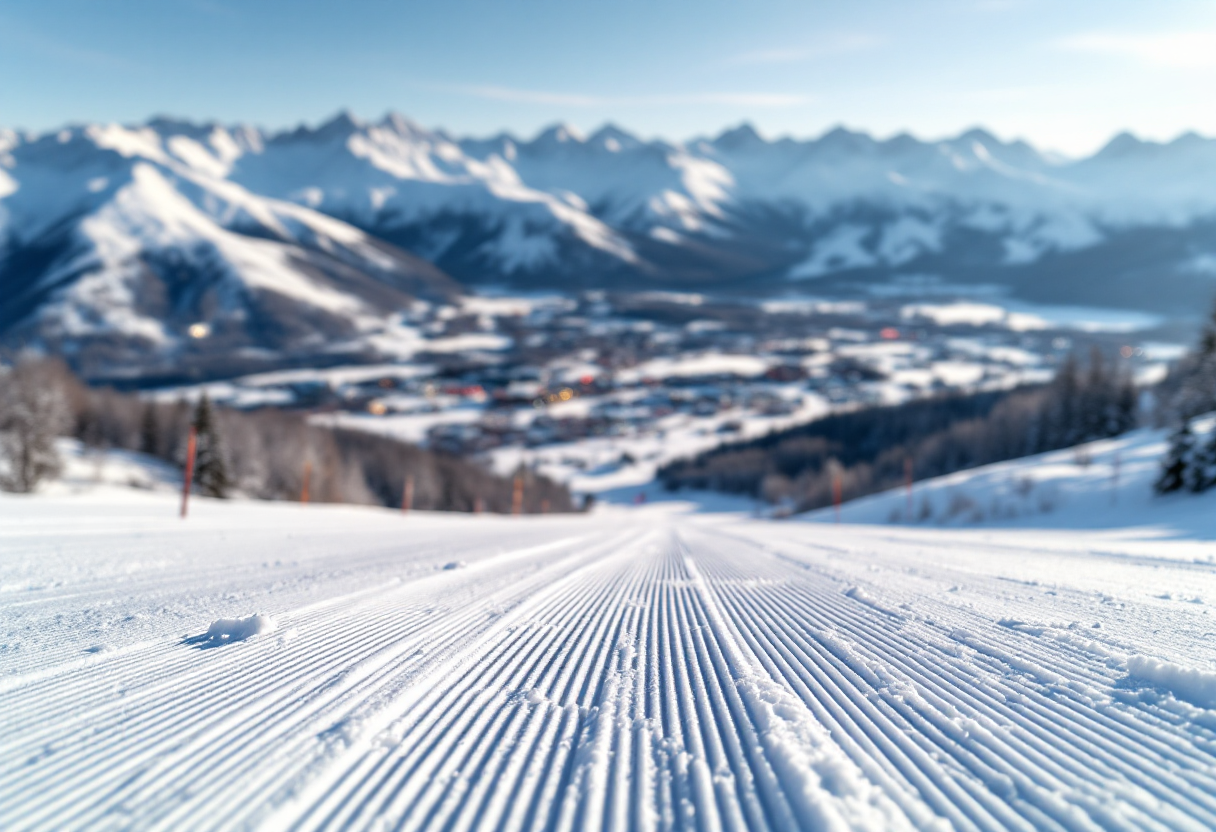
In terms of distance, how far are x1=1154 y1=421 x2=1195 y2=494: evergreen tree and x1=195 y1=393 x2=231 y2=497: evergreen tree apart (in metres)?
45.6

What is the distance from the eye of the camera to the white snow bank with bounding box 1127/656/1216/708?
157 inches

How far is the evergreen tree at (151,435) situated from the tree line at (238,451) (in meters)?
0.09

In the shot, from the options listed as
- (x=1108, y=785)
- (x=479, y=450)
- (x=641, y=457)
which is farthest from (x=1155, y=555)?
(x=641, y=457)

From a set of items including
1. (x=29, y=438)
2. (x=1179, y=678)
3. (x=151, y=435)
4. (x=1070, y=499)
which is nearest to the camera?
(x=1179, y=678)

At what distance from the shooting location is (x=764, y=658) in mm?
5102

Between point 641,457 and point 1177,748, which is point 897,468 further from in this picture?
point 1177,748

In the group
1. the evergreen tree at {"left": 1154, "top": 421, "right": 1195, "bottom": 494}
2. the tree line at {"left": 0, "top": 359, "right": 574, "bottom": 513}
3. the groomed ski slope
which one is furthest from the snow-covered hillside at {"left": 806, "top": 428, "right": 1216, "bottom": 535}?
the tree line at {"left": 0, "top": 359, "right": 574, "bottom": 513}

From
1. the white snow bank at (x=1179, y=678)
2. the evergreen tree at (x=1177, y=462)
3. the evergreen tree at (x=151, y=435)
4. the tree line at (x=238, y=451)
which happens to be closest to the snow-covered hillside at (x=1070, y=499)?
the evergreen tree at (x=1177, y=462)

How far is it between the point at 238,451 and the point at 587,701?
63.3 meters

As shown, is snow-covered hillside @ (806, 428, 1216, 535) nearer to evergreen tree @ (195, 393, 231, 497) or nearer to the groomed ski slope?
the groomed ski slope

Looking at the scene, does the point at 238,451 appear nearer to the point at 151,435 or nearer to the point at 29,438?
the point at 151,435

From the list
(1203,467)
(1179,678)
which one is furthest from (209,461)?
(1203,467)

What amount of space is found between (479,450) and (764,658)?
11383 centimetres

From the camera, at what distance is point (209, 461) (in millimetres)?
41656
